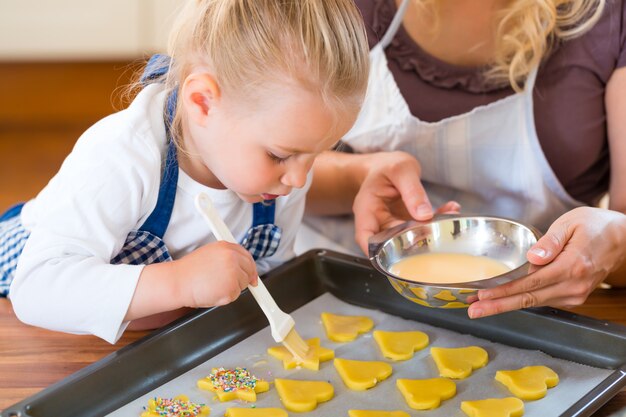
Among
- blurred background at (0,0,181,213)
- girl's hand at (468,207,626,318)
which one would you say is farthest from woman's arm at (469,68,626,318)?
blurred background at (0,0,181,213)

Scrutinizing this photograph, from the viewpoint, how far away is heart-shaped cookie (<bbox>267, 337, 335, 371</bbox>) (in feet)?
3.15

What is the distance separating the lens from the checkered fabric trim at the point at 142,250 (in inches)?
39.6

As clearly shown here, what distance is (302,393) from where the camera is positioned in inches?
35.3

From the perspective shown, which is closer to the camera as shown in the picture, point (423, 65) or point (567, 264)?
point (567, 264)

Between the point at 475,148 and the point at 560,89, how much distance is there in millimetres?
146

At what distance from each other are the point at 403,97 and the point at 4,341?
66 centimetres

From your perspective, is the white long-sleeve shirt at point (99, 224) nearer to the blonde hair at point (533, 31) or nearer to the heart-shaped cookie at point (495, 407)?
the heart-shaped cookie at point (495, 407)

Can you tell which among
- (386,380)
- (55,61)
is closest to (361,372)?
(386,380)

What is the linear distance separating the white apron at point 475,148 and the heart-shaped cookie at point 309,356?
414mm

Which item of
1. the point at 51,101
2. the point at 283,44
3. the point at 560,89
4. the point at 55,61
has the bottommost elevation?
the point at 51,101

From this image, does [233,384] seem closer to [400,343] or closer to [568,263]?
[400,343]

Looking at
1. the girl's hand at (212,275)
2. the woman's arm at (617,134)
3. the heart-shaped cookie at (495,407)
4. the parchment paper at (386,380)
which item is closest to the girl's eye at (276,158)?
the girl's hand at (212,275)

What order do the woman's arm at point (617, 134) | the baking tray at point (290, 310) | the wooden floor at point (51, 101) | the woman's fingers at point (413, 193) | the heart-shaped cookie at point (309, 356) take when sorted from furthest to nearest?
the wooden floor at point (51, 101) < the woman's arm at point (617, 134) < the woman's fingers at point (413, 193) < the heart-shaped cookie at point (309, 356) < the baking tray at point (290, 310)

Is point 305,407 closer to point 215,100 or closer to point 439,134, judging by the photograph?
point 215,100
